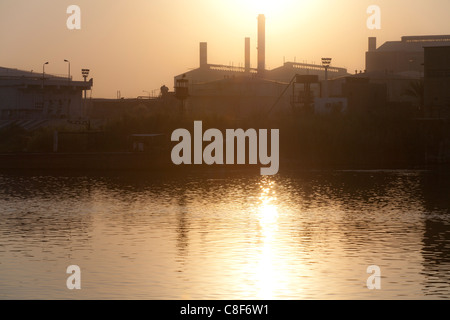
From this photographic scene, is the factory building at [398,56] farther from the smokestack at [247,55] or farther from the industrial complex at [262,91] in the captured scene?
the smokestack at [247,55]

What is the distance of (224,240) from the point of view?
36.0 metres

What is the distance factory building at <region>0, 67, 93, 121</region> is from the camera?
128 metres

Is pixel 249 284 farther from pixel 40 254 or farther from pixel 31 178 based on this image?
pixel 31 178

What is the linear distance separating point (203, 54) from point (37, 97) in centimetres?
4265

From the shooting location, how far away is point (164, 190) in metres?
62.2

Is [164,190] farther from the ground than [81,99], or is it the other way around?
[81,99]

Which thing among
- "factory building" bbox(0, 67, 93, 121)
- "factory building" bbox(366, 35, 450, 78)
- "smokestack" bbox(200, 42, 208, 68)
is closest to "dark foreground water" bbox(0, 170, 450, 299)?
"factory building" bbox(0, 67, 93, 121)

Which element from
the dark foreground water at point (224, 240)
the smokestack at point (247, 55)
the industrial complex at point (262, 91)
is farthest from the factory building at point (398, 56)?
the dark foreground water at point (224, 240)

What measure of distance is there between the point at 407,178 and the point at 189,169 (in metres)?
22.0

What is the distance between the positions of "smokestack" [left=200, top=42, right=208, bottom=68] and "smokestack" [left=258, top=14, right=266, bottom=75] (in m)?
15.6

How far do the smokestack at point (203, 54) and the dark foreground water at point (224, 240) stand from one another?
9591 cm

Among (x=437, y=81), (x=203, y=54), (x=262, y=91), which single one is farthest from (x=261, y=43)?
(x=437, y=81)

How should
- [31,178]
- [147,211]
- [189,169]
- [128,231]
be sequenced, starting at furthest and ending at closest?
[189,169]
[31,178]
[147,211]
[128,231]
